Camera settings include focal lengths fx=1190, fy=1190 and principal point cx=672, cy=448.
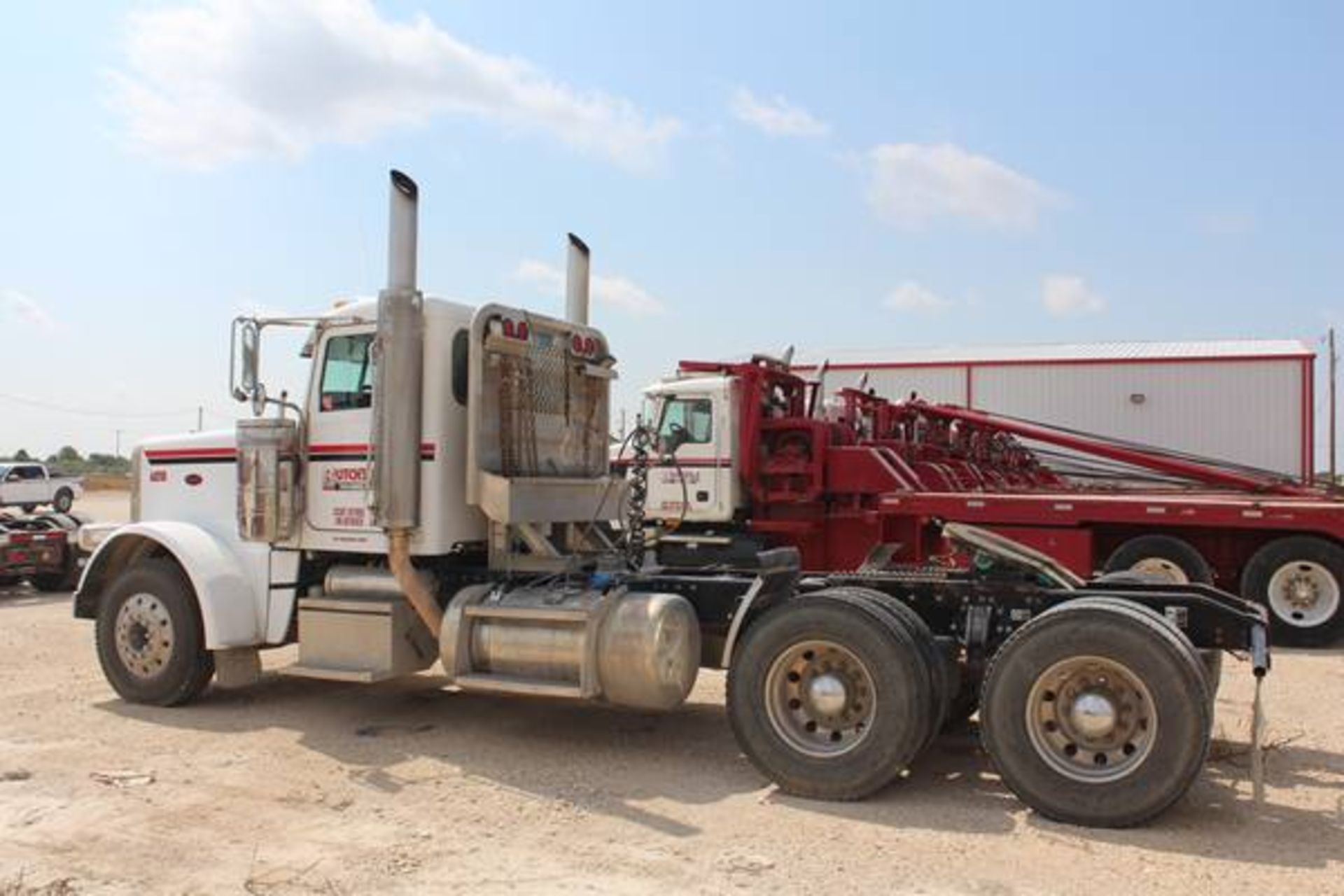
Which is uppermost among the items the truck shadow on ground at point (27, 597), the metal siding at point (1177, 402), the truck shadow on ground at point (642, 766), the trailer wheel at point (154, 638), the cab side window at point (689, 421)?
the metal siding at point (1177, 402)

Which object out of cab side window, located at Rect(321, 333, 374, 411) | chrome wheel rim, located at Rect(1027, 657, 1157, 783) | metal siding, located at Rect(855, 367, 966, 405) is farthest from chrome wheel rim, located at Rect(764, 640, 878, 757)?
metal siding, located at Rect(855, 367, 966, 405)

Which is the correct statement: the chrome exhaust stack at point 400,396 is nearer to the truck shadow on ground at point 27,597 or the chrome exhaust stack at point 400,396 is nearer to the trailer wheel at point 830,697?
the trailer wheel at point 830,697

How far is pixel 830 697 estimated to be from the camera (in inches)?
249

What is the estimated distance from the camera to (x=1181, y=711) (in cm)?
555

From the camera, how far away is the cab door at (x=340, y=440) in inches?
323

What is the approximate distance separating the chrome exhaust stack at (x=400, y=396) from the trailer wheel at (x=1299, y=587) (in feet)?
30.7

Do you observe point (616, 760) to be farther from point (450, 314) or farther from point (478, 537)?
point (450, 314)

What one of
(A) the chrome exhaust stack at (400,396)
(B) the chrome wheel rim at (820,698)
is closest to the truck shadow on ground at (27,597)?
(A) the chrome exhaust stack at (400,396)

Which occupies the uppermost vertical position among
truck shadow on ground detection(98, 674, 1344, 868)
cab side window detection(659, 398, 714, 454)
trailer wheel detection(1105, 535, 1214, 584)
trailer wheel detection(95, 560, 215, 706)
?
cab side window detection(659, 398, 714, 454)

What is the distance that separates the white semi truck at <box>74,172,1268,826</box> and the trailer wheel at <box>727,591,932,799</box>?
0.01 meters

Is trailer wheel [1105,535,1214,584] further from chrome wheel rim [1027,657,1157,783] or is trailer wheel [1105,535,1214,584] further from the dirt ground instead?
chrome wheel rim [1027,657,1157,783]

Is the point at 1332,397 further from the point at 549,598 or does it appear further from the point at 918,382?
the point at 549,598

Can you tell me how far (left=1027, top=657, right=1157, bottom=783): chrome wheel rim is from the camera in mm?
5699

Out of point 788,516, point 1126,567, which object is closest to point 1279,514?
point 1126,567
